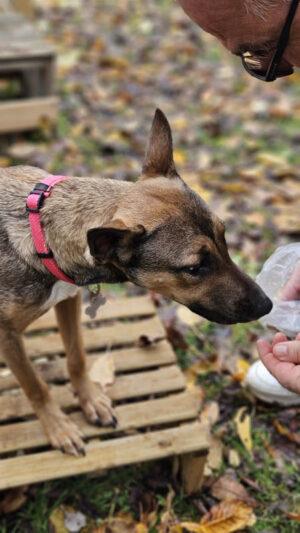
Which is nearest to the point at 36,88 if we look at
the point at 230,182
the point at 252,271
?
the point at 230,182

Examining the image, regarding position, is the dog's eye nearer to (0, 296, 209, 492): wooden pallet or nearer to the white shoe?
(0, 296, 209, 492): wooden pallet

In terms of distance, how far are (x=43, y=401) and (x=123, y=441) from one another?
1.62 ft

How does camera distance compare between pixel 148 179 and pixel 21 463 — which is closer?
pixel 148 179

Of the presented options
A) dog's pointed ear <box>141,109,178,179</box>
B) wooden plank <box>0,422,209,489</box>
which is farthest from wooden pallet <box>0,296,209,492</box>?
dog's pointed ear <box>141,109,178,179</box>

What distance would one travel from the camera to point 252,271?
4.76m

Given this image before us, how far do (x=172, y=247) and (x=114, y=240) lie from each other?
0.90 feet

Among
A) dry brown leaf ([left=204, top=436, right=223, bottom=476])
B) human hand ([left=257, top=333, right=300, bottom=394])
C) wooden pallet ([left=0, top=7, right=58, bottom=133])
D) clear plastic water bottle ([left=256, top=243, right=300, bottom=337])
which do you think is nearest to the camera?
human hand ([left=257, top=333, right=300, bottom=394])

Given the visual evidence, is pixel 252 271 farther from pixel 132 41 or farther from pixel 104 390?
pixel 132 41

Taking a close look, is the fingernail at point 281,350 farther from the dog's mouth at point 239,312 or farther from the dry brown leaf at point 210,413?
the dry brown leaf at point 210,413

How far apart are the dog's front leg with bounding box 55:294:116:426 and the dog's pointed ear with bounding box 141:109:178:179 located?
2.77 ft

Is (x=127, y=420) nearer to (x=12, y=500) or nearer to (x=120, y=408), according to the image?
(x=120, y=408)

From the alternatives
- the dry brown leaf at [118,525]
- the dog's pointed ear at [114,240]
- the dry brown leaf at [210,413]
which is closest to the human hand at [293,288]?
the dry brown leaf at [210,413]

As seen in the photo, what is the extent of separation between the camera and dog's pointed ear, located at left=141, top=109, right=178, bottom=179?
2863mm

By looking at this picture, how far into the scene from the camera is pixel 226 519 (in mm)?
3166
